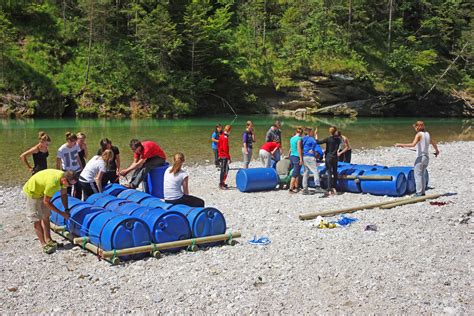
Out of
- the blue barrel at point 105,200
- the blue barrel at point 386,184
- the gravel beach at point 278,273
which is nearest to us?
the gravel beach at point 278,273

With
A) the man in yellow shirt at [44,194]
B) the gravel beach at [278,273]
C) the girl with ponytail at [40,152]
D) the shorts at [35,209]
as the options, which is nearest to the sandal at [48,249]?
the man in yellow shirt at [44,194]

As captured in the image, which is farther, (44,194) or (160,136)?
(160,136)

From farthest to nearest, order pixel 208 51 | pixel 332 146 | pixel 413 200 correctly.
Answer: pixel 208 51, pixel 332 146, pixel 413 200

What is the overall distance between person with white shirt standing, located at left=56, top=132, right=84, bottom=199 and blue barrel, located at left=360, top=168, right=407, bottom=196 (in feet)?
26.1

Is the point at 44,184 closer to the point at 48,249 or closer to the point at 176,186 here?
the point at 48,249

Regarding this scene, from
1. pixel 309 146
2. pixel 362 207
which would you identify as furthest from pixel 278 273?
pixel 309 146

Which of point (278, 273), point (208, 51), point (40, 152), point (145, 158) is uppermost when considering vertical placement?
point (208, 51)

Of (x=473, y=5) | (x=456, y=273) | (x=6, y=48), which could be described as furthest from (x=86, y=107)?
(x=473, y=5)

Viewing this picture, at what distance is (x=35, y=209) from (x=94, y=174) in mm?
2657

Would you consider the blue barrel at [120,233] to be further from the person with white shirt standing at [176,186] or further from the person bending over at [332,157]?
the person bending over at [332,157]

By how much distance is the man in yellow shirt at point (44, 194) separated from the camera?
879 cm

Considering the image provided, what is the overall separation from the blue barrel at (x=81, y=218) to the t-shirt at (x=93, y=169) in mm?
1651

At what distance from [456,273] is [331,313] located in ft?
8.73

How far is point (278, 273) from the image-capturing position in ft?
26.8
